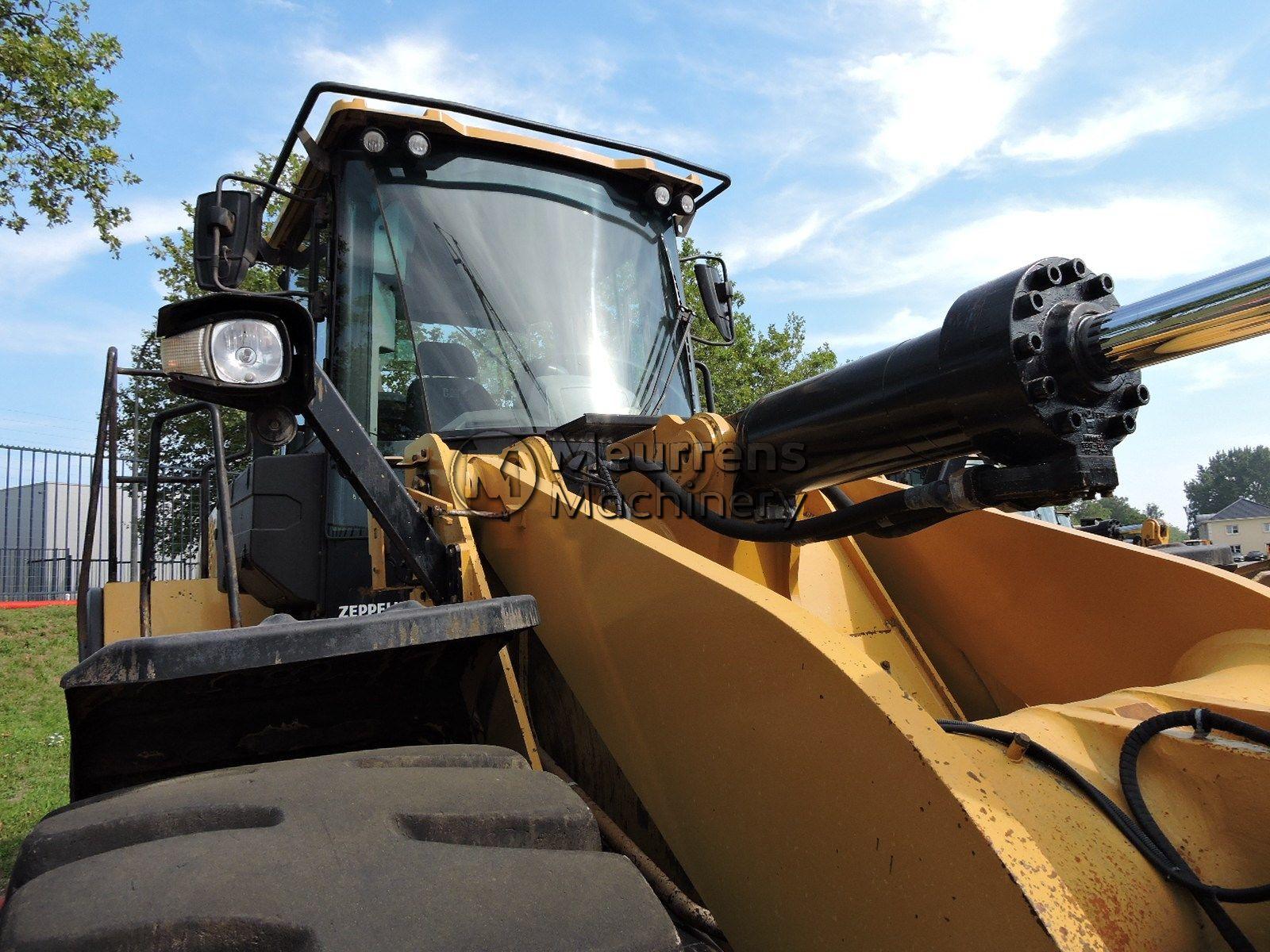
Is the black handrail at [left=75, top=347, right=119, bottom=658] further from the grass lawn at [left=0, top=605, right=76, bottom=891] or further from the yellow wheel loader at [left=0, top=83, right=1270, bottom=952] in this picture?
the grass lawn at [left=0, top=605, right=76, bottom=891]

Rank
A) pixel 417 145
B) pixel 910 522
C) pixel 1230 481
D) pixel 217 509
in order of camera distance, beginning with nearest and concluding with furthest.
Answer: pixel 910 522 < pixel 217 509 < pixel 417 145 < pixel 1230 481

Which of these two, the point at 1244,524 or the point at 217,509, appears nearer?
the point at 217,509

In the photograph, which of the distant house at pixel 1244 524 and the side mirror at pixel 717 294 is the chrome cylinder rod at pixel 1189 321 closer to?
the side mirror at pixel 717 294

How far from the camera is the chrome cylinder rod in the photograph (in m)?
1.55

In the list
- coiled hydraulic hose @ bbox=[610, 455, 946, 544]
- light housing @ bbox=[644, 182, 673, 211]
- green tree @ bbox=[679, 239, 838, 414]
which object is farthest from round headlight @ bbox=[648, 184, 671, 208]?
green tree @ bbox=[679, 239, 838, 414]

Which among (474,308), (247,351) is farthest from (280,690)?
(474,308)

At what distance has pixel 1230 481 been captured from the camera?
354 feet

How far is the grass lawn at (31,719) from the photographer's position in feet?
21.4

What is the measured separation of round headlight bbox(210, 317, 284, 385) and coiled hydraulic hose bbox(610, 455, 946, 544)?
1.11m

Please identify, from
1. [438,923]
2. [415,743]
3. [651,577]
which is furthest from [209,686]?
[651,577]

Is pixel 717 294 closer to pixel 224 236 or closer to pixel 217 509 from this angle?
pixel 224 236

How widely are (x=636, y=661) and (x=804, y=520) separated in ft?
2.63

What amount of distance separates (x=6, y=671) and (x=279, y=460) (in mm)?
8728

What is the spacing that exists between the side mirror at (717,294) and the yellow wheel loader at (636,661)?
135cm
